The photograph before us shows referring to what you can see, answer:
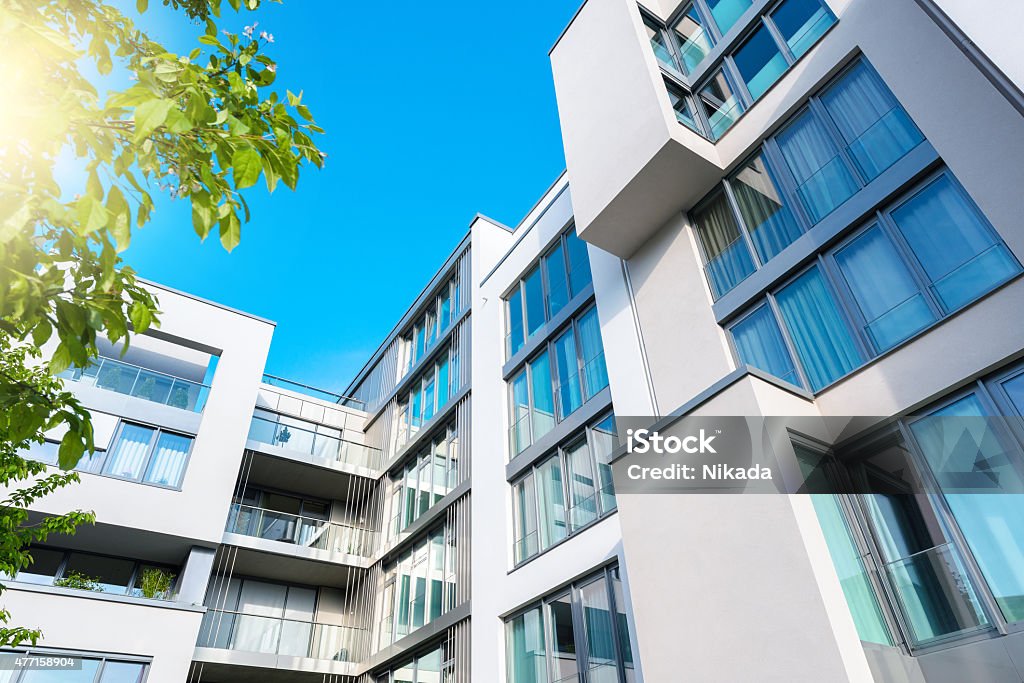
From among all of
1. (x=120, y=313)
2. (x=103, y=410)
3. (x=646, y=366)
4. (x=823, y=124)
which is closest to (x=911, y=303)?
(x=823, y=124)

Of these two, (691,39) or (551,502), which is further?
(691,39)

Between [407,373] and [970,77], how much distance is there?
16.2 m

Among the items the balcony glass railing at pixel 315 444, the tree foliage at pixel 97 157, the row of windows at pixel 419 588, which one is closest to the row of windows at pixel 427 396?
the balcony glass railing at pixel 315 444

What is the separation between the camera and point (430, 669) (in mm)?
14508

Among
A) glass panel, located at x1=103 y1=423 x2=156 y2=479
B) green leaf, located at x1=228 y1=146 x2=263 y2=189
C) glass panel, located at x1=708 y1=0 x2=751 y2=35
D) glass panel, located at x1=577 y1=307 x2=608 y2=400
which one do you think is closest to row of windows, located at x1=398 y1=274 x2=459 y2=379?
glass panel, located at x1=577 y1=307 x2=608 y2=400

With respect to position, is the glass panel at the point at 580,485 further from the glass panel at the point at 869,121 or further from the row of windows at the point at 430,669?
the glass panel at the point at 869,121

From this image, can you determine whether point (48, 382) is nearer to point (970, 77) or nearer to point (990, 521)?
point (990, 521)

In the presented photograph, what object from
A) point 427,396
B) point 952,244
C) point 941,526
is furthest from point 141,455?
point 952,244

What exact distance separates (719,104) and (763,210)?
9.24 feet

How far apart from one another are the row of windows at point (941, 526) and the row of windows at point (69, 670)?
44.1ft

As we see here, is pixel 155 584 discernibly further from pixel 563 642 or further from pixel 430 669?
pixel 563 642

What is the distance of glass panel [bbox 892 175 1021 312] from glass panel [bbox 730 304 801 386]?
1952 millimetres

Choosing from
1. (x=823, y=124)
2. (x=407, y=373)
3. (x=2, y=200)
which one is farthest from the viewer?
(x=407, y=373)

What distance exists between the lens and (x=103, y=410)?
1608cm
